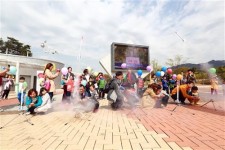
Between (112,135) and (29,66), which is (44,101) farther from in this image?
(29,66)

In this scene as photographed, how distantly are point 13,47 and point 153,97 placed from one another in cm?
5786

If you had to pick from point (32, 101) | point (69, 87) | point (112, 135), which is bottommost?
point (112, 135)

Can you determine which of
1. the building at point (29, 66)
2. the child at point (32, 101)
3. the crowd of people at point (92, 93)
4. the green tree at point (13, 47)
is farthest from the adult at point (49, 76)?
the green tree at point (13, 47)

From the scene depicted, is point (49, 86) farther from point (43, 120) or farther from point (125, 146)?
point (125, 146)

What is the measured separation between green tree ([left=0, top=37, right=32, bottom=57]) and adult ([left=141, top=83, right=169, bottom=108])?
56.0 metres

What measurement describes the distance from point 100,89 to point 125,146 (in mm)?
9146

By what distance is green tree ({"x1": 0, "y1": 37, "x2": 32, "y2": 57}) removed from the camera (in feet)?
187

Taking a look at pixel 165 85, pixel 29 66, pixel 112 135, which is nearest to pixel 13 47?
pixel 29 66

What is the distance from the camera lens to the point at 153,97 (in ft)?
26.5

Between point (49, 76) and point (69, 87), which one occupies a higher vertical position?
point (49, 76)

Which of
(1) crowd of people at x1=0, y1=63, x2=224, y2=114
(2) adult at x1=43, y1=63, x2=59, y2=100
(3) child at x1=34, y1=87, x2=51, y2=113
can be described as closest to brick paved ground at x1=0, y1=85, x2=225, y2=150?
(3) child at x1=34, y1=87, x2=51, y2=113

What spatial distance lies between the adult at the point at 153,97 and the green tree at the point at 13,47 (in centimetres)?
5597

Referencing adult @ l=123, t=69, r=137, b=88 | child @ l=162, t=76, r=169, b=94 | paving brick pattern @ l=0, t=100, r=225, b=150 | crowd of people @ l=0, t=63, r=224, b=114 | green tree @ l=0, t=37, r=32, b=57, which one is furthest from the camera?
green tree @ l=0, t=37, r=32, b=57

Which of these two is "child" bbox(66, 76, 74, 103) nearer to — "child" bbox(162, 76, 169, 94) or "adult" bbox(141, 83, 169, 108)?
"adult" bbox(141, 83, 169, 108)
